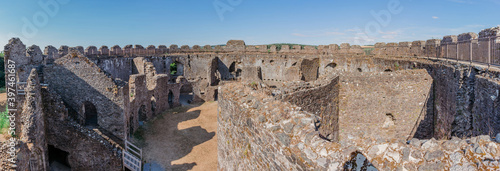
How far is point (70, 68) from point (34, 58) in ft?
9.01

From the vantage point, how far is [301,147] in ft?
10.8

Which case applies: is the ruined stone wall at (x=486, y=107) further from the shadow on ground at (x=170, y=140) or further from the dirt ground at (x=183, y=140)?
the shadow on ground at (x=170, y=140)

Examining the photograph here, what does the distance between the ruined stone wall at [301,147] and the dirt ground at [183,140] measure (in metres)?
6.66

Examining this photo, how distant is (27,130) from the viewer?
25.8ft

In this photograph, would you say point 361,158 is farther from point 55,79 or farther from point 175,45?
point 175,45

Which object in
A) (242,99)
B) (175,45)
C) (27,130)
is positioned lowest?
(27,130)

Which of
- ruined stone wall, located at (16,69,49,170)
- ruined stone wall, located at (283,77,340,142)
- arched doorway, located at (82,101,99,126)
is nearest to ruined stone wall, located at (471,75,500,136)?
ruined stone wall, located at (283,77,340,142)

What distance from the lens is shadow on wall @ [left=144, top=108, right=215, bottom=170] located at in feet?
40.3

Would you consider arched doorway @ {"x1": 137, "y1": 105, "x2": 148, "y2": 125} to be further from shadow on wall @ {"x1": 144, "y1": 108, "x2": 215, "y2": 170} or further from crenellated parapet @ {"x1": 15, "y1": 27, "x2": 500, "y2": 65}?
crenellated parapet @ {"x1": 15, "y1": 27, "x2": 500, "y2": 65}

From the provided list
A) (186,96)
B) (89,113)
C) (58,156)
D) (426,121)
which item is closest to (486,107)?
(426,121)

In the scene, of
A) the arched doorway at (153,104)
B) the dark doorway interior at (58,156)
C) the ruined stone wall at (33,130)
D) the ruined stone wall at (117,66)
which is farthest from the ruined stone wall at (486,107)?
the ruined stone wall at (117,66)

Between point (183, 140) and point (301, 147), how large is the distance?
1207 cm

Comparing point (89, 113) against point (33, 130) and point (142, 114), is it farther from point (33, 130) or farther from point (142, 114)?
point (33, 130)

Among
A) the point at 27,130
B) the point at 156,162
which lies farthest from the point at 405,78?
the point at 27,130
